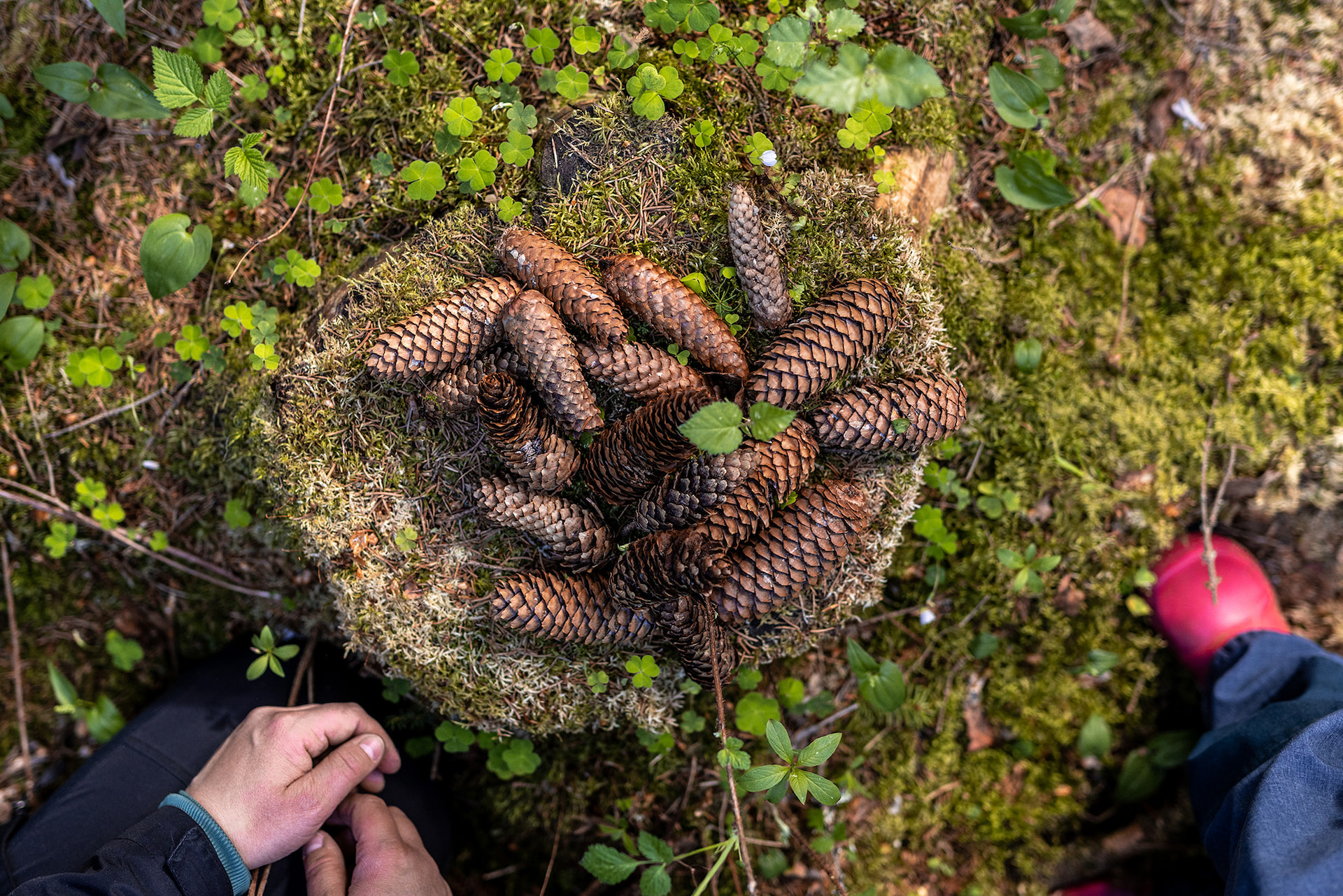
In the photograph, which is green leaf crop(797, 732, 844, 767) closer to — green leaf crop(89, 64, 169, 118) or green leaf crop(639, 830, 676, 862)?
green leaf crop(639, 830, 676, 862)

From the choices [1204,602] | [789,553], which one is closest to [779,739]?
[789,553]

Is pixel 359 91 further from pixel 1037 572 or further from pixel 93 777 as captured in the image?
pixel 1037 572

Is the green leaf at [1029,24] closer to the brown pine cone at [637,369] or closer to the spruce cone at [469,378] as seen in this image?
the brown pine cone at [637,369]

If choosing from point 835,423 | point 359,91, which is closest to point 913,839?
point 835,423

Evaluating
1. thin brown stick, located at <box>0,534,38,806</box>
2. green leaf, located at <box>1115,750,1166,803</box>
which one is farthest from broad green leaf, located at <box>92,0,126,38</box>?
green leaf, located at <box>1115,750,1166,803</box>

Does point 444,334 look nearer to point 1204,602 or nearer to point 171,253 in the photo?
point 171,253
